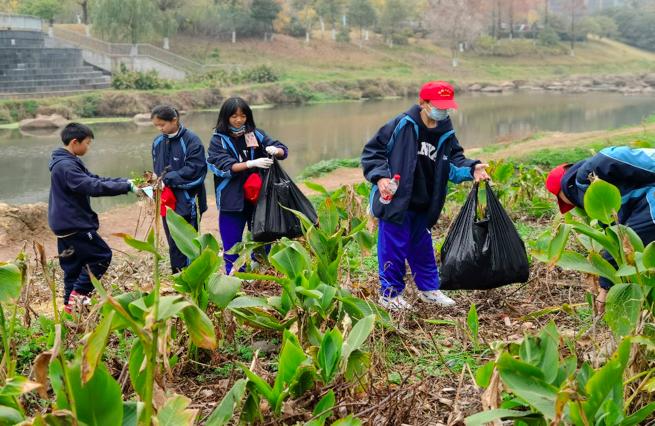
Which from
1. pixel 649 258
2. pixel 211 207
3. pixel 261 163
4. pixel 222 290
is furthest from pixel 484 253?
→ pixel 211 207

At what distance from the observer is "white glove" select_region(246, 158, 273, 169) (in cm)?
489

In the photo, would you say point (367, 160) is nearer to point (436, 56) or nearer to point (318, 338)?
point (318, 338)

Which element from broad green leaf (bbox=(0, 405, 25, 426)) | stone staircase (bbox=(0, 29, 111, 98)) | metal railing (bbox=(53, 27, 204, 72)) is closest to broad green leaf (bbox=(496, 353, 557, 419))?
broad green leaf (bbox=(0, 405, 25, 426))

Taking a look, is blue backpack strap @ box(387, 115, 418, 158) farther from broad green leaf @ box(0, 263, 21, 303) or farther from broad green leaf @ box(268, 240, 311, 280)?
broad green leaf @ box(0, 263, 21, 303)

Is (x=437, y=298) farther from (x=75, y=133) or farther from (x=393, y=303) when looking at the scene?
(x=75, y=133)

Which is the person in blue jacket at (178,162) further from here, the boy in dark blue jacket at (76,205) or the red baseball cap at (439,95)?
the red baseball cap at (439,95)

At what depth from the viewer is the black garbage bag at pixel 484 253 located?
381 cm

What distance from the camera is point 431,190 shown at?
4344 mm

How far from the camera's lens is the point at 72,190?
15.3ft

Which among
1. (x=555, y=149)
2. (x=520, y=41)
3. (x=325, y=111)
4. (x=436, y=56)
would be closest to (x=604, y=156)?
(x=555, y=149)

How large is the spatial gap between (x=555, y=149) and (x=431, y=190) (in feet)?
28.7

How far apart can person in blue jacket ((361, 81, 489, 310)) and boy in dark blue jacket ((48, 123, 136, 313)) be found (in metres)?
1.53

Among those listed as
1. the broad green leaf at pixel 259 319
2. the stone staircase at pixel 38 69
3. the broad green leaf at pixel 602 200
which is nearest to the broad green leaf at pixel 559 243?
the broad green leaf at pixel 602 200

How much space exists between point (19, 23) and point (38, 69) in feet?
10.8
